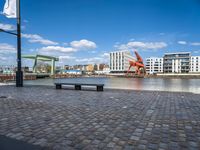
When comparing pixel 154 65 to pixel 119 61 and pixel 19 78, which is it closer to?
pixel 119 61

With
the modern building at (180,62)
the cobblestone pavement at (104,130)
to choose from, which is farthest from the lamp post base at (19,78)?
the modern building at (180,62)

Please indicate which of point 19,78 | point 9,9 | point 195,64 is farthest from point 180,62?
point 9,9

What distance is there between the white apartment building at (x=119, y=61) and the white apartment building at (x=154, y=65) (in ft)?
41.7

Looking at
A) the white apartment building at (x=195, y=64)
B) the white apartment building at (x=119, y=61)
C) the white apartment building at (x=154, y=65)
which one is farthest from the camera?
the white apartment building at (x=119, y=61)

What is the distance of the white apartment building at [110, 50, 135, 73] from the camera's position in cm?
12601

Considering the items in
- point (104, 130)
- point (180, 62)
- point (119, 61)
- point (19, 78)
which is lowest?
point (104, 130)

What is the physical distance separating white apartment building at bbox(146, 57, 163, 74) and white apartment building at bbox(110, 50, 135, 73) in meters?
12.7

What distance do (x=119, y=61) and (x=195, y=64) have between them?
52537 millimetres

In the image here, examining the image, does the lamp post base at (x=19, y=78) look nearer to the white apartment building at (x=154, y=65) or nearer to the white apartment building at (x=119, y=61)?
the white apartment building at (x=119, y=61)

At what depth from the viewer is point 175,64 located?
360 ft

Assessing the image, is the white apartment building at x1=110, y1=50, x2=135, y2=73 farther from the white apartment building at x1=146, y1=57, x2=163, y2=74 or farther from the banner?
the banner

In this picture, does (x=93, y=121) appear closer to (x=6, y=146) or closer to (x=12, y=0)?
(x=6, y=146)

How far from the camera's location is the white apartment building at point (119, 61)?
126012 mm

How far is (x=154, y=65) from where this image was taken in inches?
4840
